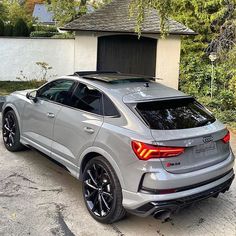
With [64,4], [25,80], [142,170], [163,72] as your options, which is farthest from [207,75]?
[64,4]

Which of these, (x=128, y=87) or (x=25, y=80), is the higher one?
(x=128, y=87)

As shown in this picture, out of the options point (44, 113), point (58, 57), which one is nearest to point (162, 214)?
point (44, 113)

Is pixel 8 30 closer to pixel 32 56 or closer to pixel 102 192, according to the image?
pixel 32 56

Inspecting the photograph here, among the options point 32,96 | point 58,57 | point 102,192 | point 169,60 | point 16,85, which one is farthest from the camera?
point 58,57

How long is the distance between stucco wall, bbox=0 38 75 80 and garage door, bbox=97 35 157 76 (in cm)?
152

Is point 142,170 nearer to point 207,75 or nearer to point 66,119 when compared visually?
point 66,119

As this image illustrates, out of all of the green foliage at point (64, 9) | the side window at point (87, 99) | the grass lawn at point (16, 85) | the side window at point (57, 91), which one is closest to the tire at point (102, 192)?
the side window at point (87, 99)

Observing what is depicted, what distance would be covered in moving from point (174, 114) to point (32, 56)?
41.2ft

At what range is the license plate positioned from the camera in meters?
3.76

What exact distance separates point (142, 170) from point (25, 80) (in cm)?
1286

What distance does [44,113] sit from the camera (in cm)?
509

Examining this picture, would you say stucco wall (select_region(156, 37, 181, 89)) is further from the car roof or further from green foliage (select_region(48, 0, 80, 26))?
green foliage (select_region(48, 0, 80, 26))

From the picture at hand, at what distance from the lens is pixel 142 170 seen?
11.4 feet

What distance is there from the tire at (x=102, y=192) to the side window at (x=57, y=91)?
1.16 m
